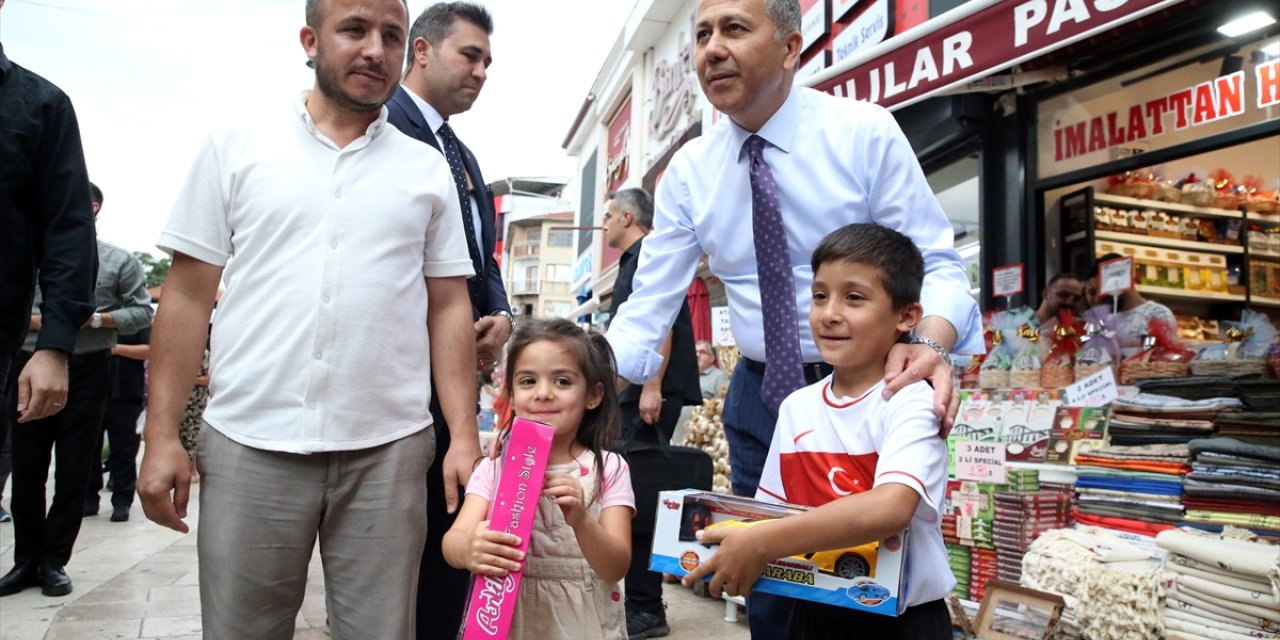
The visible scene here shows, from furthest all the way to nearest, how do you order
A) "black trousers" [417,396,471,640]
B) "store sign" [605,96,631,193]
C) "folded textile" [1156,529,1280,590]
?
"store sign" [605,96,631,193]
"folded textile" [1156,529,1280,590]
"black trousers" [417,396,471,640]

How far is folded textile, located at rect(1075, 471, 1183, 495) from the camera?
3.97 meters

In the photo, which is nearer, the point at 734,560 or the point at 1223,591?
the point at 734,560

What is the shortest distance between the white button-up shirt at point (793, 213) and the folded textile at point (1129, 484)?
93.6 inches

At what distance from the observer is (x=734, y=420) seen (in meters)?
2.40

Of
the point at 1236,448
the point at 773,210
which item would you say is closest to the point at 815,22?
the point at 1236,448

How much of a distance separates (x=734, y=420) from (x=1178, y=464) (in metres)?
2.51

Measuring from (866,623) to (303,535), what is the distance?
1.14 metres

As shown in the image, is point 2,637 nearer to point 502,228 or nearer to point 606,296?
point 606,296

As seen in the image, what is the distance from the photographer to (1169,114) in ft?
18.0

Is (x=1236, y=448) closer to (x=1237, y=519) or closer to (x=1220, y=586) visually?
(x=1237, y=519)

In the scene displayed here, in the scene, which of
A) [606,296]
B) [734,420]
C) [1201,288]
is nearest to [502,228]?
[606,296]

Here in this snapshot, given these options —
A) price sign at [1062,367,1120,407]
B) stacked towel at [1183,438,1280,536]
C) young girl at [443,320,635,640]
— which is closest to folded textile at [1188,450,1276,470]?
stacked towel at [1183,438,1280,536]

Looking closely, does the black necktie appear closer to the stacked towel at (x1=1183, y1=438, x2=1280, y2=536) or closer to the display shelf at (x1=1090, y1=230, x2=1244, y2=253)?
the stacked towel at (x1=1183, y1=438, x2=1280, y2=536)

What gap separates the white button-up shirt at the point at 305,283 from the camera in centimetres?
197
